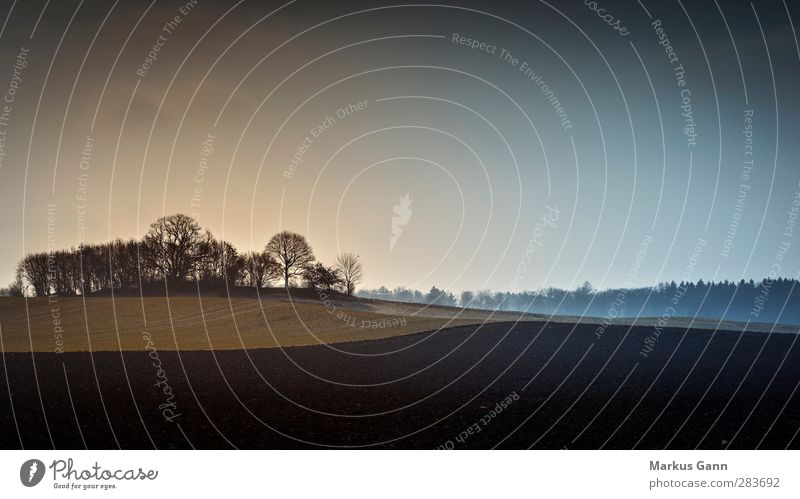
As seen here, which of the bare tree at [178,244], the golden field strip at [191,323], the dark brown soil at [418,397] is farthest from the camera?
the bare tree at [178,244]

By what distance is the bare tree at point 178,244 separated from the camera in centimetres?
6731

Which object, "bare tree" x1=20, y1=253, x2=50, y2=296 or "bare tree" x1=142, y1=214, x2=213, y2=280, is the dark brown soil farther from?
"bare tree" x1=20, y1=253, x2=50, y2=296

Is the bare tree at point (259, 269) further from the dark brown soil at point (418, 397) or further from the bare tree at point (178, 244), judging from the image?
the dark brown soil at point (418, 397)

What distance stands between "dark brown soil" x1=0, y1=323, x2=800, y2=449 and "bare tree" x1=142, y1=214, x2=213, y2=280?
24893 millimetres

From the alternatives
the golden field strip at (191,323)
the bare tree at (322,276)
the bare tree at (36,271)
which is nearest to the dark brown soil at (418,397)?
the golden field strip at (191,323)

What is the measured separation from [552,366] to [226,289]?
46.9m

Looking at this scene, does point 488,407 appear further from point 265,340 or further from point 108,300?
point 108,300

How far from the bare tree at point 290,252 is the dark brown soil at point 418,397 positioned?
2491 cm

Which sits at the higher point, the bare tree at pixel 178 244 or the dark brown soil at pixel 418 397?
the bare tree at pixel 178 244

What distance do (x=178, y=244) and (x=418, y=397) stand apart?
4769 centimetres

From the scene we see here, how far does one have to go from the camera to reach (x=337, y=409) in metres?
25.4

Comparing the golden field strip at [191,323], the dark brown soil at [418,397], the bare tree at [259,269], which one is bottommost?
the dark brown soil at [418,397]

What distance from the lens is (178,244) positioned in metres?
67.7

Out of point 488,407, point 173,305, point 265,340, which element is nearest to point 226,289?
point 173,305
